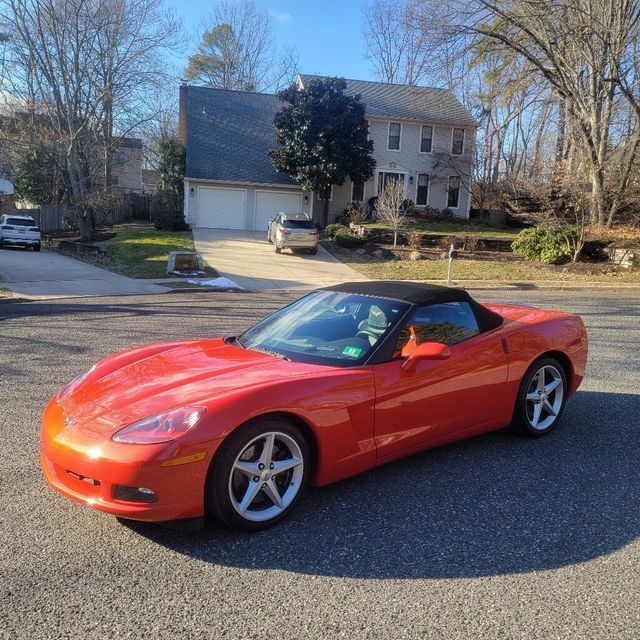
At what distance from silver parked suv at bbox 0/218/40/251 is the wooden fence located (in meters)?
7.90

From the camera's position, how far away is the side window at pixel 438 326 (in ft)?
13.0

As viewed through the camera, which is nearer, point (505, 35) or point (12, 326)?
point (12, 326)

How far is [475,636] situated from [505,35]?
78.2 feet

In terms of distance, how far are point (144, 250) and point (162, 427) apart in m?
21.3

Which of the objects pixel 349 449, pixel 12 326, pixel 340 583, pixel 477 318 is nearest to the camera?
pixel 340 583

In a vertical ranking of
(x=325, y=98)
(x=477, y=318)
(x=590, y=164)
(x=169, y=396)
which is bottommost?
(x=169, y=396)

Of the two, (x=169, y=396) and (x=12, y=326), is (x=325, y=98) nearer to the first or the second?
(x=12, y=326)

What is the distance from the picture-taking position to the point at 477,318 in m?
4.56

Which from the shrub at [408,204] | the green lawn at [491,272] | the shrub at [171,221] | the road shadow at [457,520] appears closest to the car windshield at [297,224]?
the green lawn at [491,272]

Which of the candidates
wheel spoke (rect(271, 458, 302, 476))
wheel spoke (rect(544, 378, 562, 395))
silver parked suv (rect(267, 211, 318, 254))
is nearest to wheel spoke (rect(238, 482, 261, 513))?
wheel spoke (rect(271, 458, 302, 476))

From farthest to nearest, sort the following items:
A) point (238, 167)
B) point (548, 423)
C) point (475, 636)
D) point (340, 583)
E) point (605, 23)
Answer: point (238, 167) < point (605, 23) < point (548, 423) < point (340, 583) < point (475, 636)

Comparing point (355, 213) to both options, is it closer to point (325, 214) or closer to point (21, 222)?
point (325, 214)

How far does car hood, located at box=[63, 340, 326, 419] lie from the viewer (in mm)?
3236

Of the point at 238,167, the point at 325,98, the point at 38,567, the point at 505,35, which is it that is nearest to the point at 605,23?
the point at 505,35
